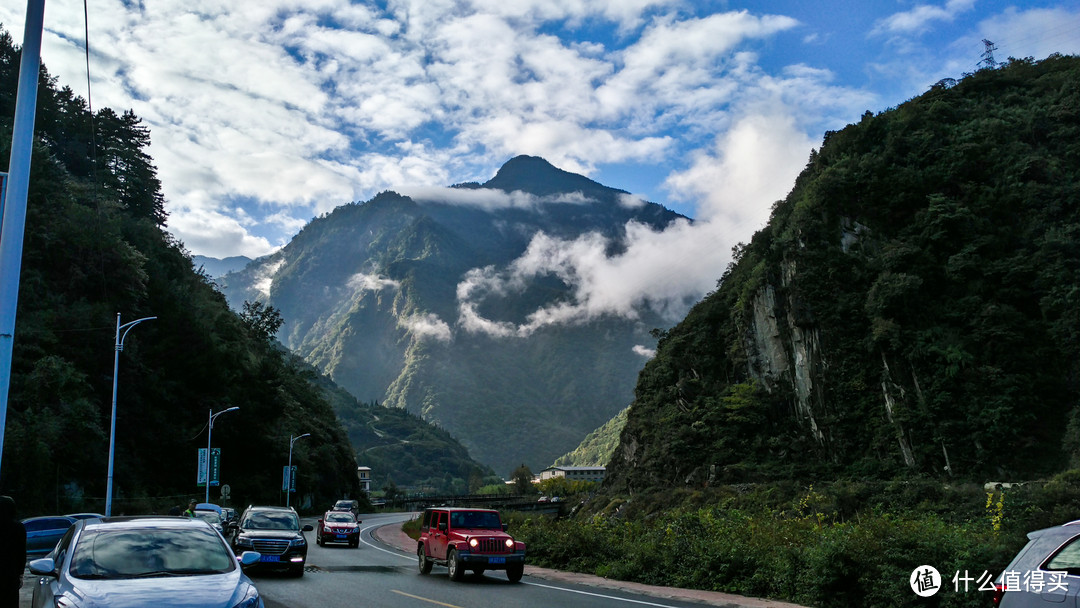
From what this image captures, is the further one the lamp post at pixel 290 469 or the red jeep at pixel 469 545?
the lamp post at pixel 290 469

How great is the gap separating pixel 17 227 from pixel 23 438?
36937 mm

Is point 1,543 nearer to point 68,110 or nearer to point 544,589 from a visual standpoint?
point 544,589

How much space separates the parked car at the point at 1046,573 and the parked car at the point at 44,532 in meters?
25.1

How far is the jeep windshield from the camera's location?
67.4 feet

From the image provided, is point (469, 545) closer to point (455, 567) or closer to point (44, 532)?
point (455, 567)

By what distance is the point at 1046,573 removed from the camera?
6.88 meters

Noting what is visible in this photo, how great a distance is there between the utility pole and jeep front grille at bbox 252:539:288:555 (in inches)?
382

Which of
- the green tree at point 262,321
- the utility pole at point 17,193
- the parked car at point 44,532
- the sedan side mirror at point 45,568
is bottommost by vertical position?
the parked car at point 44,532

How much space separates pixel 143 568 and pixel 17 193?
519 centimetres

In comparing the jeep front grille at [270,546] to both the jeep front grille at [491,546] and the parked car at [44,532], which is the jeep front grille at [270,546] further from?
the parked car at [44,532]

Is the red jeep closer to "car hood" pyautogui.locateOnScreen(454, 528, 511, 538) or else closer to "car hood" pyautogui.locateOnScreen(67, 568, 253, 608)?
"car hood" pyautogui.locateOnScreen(454, 528, 511, 538)

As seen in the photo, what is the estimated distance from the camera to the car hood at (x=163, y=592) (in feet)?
23.7

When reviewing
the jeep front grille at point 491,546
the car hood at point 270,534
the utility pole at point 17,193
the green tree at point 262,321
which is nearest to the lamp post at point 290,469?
the green tree at point 262,321

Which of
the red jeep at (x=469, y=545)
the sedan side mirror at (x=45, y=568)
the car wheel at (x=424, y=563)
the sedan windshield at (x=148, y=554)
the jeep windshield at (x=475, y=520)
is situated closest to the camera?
the sedan side mirror at (x=45, y=568)
